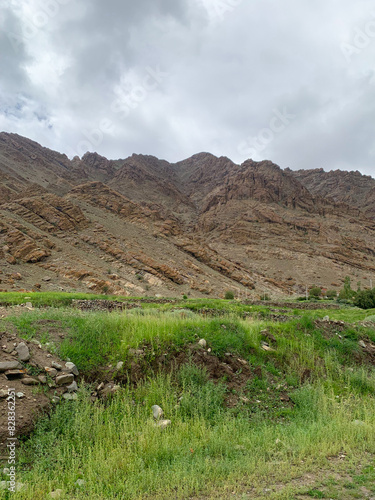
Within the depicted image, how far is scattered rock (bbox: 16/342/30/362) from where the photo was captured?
480 cm

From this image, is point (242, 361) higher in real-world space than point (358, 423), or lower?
higher

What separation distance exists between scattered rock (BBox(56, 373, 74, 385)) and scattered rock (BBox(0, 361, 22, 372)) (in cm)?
66

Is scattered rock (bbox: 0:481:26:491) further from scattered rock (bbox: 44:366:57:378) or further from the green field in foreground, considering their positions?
scattered rock (bbox: 44:366:57:378)

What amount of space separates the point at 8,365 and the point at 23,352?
1.20 feet

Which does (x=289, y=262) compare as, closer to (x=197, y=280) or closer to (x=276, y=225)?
(x=276, y=225)

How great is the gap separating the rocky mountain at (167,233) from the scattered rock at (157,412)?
1106 inches

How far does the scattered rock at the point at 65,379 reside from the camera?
469 centimetres

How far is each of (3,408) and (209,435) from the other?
9.66 feet

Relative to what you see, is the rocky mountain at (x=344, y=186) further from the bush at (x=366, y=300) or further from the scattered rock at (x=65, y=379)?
the scattered rock at (x=65, y=379)

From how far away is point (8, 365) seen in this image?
453 cm

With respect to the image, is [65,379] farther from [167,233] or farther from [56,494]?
[167,233]

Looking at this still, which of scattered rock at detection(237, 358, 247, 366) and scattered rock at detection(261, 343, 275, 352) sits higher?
scattered rock at detection(261, 343, 275, 352)

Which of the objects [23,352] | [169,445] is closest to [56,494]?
[169,445]

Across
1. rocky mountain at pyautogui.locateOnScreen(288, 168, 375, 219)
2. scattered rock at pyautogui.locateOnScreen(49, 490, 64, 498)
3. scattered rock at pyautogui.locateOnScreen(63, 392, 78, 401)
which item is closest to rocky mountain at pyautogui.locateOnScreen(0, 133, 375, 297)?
rocky mountain at pyautogui.locateOnScreen(288, 168, 375, 219)
